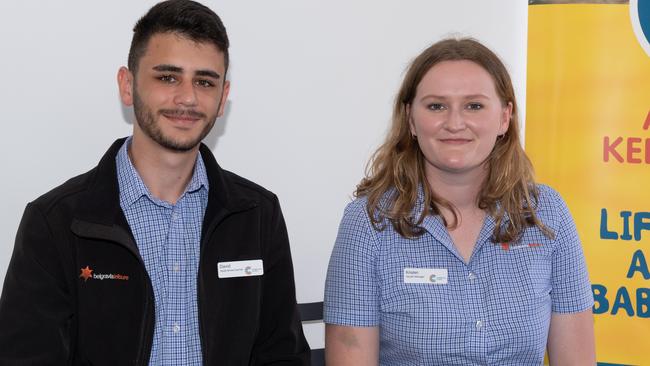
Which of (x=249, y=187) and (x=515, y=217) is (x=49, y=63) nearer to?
(x=249, y=187)

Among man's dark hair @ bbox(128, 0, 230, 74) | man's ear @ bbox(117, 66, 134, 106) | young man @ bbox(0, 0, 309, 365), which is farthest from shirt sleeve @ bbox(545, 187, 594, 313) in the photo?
man's ear @ bbox(117, 66, 134, 106)

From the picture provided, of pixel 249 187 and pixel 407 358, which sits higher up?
pixel 249 187

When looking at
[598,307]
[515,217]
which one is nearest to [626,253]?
[598,307]

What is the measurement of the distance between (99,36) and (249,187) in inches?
28.7

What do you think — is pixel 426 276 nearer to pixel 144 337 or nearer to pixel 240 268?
pixel 240 268

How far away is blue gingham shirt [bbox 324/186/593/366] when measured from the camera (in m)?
2.09

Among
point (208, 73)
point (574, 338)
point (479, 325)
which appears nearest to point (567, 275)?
point (574, 338)

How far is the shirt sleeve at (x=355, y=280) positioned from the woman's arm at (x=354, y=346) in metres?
0.02

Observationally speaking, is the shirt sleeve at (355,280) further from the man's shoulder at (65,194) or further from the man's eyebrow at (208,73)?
the man's shoulder at (65,194)

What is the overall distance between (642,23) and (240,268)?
1.74 m

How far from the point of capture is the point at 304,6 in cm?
280

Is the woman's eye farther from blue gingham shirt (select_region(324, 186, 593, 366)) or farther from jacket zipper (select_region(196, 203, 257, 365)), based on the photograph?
jacket zipper (select_region(196, 203, 257, 365))

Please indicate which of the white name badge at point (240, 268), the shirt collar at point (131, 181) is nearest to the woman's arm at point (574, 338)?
the white name badge at point (240, 268)

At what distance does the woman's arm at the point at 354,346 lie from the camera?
2141 millimetres
